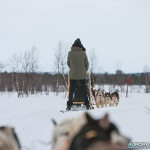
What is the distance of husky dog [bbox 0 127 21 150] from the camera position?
133 centimetres

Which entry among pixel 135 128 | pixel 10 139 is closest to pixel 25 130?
pixel 135 128

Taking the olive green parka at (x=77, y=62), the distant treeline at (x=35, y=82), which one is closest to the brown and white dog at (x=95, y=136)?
the olive green parka at (x=77, y=62)

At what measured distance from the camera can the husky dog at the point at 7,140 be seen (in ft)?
4.37

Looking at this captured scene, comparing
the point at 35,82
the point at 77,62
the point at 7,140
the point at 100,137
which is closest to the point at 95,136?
the point at 100,137

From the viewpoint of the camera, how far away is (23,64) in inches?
934

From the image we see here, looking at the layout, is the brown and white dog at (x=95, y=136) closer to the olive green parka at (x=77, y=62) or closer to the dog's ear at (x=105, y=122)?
the dog's ear at (x=105, y=122)

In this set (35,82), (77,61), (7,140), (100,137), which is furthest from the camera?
(35,82)

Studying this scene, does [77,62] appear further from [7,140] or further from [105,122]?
[105,122]

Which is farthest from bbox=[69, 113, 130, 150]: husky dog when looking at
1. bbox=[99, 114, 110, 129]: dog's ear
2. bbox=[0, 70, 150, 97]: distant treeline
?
bbox=[0, 70, 150, 97]: distant treeline

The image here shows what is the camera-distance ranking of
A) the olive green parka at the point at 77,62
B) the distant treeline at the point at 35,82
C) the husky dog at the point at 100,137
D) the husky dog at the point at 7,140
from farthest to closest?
the distant treeline at the point at 35,82, the olive green parka at the point at 77,62, the husky dog at the point at 7,140, the husky dog at the point at 100,137

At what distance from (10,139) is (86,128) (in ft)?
1.84

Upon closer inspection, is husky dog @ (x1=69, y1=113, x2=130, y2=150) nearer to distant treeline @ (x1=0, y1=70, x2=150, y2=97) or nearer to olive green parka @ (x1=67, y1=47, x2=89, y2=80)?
olive green parka @ (x1=67, y1=47, x2=89, y2=80)

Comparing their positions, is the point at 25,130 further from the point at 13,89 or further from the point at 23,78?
the point at 13,89

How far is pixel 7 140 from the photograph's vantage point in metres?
1.38
